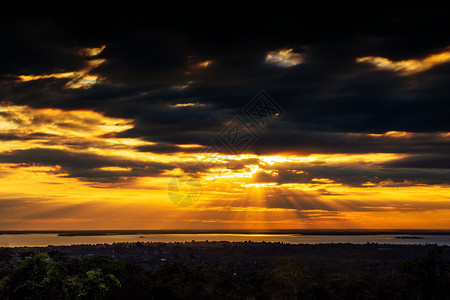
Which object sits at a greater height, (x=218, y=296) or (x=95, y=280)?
(x=95, y=280)

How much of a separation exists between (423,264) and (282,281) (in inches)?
979

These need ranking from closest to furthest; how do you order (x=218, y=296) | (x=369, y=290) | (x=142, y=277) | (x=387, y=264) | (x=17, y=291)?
(x=17, y=291)
(x=218, y=296)
(x=142, y=277)
(x=369, y=290)
(x=387, y=264)

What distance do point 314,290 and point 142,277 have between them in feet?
89.7

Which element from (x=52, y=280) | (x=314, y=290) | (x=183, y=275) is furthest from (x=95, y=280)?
(x=314, y=290)

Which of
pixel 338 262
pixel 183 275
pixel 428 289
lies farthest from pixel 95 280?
pixel 338 262

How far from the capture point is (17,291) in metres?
49.9

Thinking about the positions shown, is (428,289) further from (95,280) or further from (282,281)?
(95,280)

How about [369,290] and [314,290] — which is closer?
[314,290]

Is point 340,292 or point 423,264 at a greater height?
point 423,264

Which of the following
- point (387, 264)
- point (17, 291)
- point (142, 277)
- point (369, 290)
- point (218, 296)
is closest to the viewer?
point (17, 291)

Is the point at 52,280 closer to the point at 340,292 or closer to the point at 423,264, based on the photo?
the point at 340,292

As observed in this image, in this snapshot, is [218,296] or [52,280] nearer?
[52,280]

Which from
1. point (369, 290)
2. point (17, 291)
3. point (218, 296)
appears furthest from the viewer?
point (369, 290)

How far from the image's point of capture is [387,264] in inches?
6614
